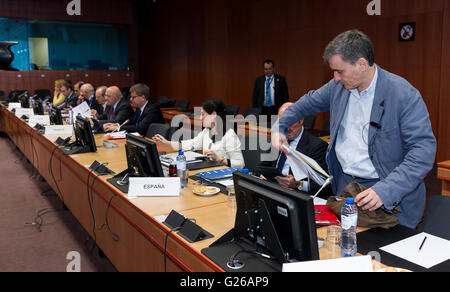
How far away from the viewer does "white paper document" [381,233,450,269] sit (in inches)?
63.8

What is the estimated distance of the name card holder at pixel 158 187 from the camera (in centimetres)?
257

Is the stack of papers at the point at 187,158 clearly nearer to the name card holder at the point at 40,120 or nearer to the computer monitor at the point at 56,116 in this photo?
the computer monitor at the point at 56,116

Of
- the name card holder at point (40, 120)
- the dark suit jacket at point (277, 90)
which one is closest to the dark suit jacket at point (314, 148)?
the dark suit jacket at point (277, 90)

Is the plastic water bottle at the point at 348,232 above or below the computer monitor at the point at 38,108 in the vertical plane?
below

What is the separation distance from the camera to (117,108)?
600 cm

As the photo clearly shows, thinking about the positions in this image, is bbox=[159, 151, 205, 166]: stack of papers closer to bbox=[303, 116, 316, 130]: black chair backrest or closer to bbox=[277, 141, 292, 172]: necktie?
bbox=[277, 141, 292, 172]: necktie

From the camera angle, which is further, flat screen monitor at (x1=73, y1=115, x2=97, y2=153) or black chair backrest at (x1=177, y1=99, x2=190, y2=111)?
black chair backrest at (x1=177, y1=99, x2=190, y2=111)

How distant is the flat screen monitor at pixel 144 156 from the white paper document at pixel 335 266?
4.85 ft

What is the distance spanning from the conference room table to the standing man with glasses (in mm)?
3765

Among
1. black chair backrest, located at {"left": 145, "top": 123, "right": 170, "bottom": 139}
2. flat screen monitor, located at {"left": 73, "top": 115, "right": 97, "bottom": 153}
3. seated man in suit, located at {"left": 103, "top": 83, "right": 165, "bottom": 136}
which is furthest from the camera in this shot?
seated man in suit, located at {"left": 103, "top": 83, "right": 165, "bottom": 136}

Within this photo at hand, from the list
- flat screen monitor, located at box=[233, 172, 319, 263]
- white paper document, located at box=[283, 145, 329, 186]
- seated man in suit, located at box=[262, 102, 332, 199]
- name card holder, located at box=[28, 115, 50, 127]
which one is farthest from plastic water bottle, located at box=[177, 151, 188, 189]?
name card holder, located at box=[28, 115, 50, 127]

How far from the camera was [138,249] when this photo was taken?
2.50 m

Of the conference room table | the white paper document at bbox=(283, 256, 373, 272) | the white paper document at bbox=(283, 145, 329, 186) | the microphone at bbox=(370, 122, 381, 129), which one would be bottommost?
the conference room table

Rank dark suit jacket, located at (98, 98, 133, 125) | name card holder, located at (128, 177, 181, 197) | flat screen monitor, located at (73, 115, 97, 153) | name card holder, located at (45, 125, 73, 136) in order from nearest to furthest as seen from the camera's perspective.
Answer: name card holder, located at (128, 177, 181, 197) → flat screen monitor, located at (73, 115, 97, 153) → name card holder, located at (45, 125, 73, 136) → dark suit jacket, located at (98, 98, 133, 125)
